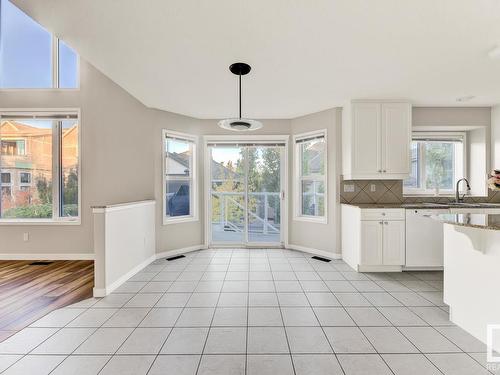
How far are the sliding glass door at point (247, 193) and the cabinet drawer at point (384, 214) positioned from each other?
1.59 m

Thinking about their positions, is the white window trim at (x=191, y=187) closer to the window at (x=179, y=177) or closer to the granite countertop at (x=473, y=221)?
the window at (x=179, y=177)

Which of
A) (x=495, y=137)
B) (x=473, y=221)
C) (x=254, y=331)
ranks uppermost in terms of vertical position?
(x=495, y=137)

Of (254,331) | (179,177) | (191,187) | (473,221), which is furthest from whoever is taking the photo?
(191,187)

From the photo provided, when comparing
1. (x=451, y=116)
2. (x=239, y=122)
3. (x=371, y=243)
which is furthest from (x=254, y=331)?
(x=451, y=116)

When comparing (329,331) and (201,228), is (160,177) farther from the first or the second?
(329,331)

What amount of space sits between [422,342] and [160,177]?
3.78 meters

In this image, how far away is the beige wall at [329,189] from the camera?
12.8 feet

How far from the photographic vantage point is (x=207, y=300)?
2551 mm

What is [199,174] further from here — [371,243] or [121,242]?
[371,243]

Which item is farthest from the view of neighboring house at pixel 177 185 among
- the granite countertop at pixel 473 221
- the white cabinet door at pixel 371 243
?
the granite countertop at pixel 473 221

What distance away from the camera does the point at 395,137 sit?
3561mm

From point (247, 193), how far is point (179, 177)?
1.27 meters

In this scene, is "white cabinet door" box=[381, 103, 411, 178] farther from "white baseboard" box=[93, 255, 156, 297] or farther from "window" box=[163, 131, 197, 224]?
"white baseboard" box=[93, 255, 156, 297]

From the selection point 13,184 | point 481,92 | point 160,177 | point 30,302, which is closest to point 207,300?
point 30,302
